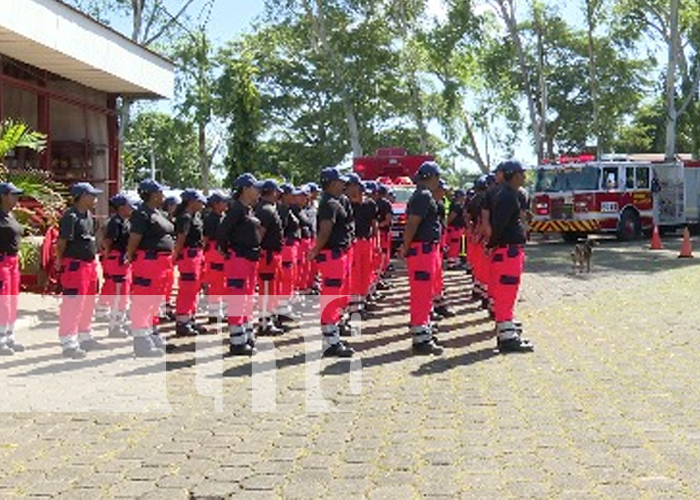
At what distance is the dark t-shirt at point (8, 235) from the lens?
31.9 feet

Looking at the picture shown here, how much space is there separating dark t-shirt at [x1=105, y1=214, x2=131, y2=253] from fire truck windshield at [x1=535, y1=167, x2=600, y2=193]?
19827 mm

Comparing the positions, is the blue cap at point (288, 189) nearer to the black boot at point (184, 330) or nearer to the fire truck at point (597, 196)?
the black boot at point (184, 330)

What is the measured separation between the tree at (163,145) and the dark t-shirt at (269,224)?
3284 centimetres

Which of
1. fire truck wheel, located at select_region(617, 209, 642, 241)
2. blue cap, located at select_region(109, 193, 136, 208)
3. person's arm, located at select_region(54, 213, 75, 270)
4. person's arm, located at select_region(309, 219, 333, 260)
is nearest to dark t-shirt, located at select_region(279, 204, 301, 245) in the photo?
blue cap, located at select_region(109, 193, 136, 208)

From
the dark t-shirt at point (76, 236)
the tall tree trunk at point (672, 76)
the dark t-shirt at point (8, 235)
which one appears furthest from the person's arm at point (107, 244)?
the tall tree trunk at point (672, 76)

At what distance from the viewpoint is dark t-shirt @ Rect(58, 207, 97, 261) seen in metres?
9.68

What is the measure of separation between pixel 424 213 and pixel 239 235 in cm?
188

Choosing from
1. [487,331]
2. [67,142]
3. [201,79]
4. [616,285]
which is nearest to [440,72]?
[201,79]

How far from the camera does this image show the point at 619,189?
28609 millimetres

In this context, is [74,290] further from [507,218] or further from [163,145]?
[163,145]

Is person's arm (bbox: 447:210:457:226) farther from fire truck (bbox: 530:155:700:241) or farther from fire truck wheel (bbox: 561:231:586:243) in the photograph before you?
fire truck wheel (bbox: 561:231:586:243)

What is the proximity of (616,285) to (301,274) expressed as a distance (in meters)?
5.73

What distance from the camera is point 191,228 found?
11.7 metres

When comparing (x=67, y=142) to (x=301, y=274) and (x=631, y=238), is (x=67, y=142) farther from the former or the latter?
(x=631, y=238)
